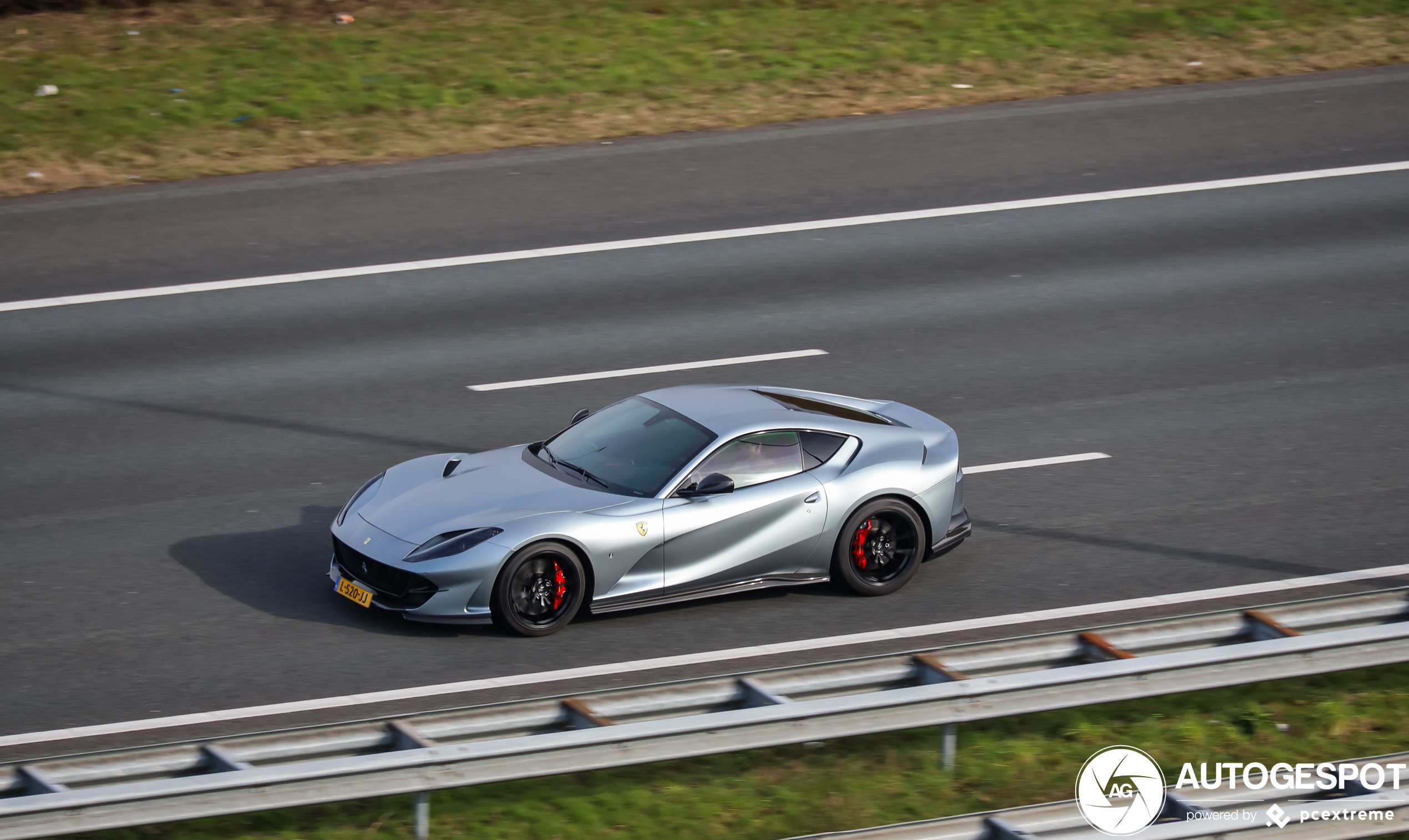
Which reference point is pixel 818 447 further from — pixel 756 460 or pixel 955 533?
pixel 955 533

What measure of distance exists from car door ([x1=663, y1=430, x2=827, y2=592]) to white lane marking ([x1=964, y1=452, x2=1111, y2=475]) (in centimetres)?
225

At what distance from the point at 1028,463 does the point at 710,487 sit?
3221 millimetres

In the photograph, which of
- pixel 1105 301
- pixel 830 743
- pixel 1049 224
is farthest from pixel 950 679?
pixel 1049 224

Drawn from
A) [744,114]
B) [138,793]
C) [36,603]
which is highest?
[744,114]

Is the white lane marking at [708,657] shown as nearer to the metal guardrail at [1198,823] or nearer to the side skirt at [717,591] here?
the side skirt at [717,591]

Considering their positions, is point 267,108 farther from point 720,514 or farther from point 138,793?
point 138,793

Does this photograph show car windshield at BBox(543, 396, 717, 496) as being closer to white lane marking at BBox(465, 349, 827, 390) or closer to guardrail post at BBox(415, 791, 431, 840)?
white lane marking at BBox(465, 349, 827, 390)

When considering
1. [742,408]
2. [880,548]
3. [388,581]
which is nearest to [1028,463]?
[880,548]

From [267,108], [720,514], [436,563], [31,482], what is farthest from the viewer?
[267,108]

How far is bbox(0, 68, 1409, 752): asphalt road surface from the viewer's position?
9.40 m

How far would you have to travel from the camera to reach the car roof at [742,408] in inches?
386

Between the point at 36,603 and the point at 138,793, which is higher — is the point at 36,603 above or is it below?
below

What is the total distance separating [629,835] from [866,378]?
22.3 feet

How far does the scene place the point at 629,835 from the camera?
6.79 m
